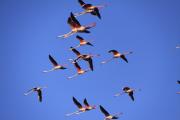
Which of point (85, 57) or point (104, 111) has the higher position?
point (85, 57)

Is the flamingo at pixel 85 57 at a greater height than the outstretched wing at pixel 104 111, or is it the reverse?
the flamingo at pixel 85 57

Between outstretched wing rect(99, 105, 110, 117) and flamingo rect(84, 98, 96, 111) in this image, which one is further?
flamingo rect(84, 98, 96, 111)

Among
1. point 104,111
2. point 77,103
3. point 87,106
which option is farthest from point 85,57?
point 104,111

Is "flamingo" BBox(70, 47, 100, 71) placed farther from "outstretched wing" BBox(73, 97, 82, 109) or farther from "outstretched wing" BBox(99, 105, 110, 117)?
"outstretched wing" BBox(99, 105, 110, 117)

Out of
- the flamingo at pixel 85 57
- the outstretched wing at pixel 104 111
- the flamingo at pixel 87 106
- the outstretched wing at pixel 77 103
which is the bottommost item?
the outstretched wing at pixel 104 111

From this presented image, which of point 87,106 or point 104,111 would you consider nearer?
point 104,111

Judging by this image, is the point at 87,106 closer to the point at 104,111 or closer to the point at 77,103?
the point at 77,103

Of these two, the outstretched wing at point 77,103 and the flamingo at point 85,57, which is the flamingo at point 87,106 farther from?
the flamingo at point 85,57

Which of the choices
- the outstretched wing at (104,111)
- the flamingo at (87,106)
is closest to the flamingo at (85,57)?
the flamingo at (87,106)

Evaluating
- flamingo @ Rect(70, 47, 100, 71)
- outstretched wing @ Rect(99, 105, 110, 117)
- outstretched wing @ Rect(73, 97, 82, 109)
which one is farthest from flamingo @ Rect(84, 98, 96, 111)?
flamingo @ Rect(70, 47, 100, 71)

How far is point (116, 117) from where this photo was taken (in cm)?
5106

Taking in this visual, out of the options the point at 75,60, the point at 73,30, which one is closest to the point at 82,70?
the point at 75,60

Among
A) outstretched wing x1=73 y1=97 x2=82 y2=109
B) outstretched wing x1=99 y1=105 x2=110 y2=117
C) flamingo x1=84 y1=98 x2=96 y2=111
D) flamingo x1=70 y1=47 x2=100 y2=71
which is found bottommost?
outstretched wing x1=99 y1=105 x2=110 y2=117

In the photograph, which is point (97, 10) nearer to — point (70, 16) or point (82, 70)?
point (70, 16)
